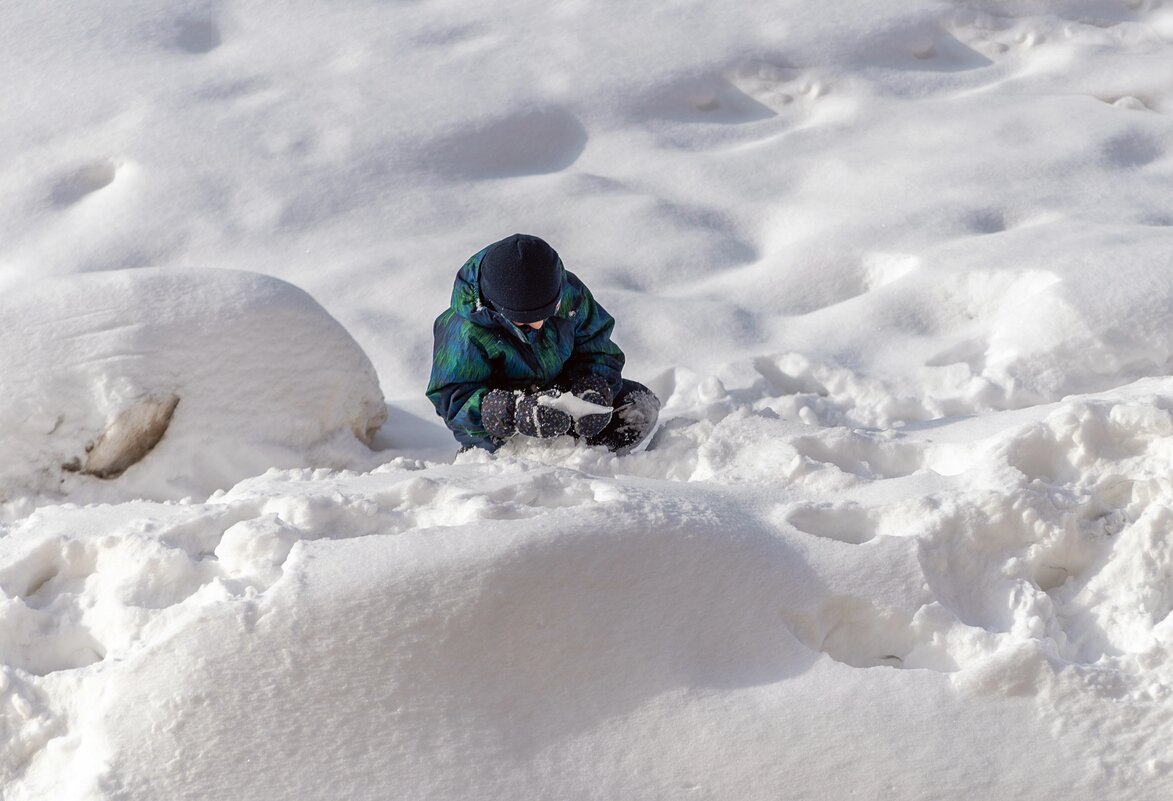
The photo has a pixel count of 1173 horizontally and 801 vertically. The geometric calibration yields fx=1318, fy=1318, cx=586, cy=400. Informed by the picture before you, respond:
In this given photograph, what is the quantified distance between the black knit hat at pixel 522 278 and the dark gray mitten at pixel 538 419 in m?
0.21

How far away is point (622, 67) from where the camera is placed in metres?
6.20

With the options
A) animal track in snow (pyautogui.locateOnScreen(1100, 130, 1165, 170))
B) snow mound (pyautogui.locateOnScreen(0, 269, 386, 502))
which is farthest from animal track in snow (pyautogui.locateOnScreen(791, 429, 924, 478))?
animal track in snow (pyautogui.locateOnScreen(1100, 130, 1165, 170))

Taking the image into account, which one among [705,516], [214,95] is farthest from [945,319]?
[214,95]

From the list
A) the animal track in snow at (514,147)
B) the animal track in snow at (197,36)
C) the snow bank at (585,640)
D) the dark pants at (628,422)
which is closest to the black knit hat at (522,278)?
the dark pants at (628,422)

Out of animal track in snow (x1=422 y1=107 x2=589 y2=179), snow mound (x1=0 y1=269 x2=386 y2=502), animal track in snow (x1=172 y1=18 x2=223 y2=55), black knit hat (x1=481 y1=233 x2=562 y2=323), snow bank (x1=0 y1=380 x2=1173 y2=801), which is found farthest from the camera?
animal track in snow (x1=172 y1=18 x2=223 y2=55)

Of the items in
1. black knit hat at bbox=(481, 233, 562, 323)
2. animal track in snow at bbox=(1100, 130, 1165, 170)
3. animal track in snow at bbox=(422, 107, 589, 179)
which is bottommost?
animal track in snow at bbox=(1100, 130, 1165, 170)

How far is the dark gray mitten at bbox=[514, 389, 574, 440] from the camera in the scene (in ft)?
10.7

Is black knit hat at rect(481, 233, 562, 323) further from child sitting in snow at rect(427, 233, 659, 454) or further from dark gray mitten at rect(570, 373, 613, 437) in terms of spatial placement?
dark gray mitten at rect(570, 373, 613, 437)

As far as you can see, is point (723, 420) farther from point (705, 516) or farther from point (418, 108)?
point (418, 108)

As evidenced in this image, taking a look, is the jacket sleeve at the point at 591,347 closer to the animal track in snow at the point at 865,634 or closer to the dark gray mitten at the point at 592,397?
the dark gray mitten at the point at 592,397

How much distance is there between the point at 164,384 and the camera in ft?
11.5

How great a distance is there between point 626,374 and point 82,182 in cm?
261

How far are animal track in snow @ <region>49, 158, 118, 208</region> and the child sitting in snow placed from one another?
2571 mm

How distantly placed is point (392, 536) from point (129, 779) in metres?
0.60
